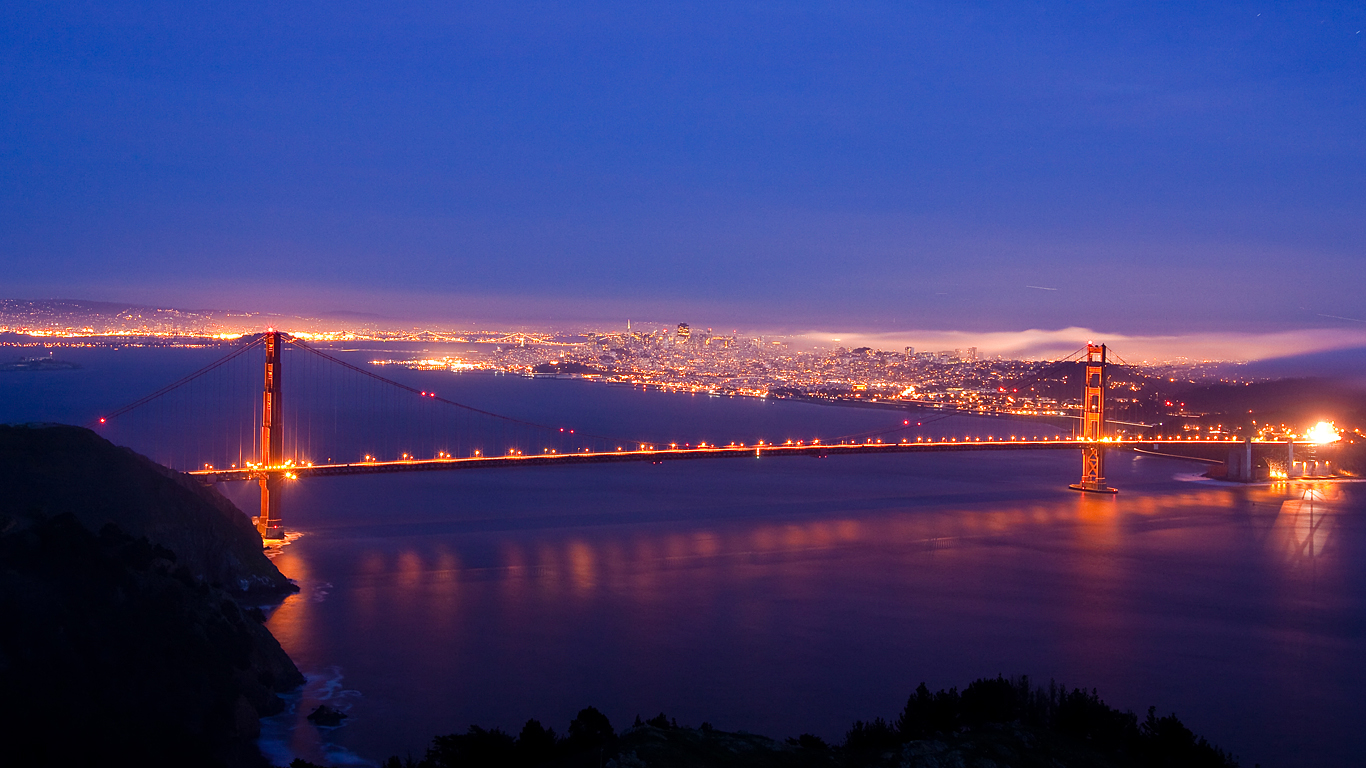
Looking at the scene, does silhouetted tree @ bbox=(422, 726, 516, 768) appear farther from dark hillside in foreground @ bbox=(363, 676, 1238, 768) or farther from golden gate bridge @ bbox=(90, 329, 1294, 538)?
golden gate bridge @ bbox=(90, 329, 1294, 538)

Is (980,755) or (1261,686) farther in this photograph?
(1261,686)

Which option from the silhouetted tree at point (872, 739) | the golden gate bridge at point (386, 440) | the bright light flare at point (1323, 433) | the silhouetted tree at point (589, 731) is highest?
the bright light flare at point (1323, 433)

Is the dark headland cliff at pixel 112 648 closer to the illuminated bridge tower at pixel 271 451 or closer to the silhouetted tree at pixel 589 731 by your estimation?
the silhouetted tree at pixel 589 731

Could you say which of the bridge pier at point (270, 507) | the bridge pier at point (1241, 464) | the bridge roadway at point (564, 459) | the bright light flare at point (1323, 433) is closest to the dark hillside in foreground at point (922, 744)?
the bridge pier at point (270, 507)

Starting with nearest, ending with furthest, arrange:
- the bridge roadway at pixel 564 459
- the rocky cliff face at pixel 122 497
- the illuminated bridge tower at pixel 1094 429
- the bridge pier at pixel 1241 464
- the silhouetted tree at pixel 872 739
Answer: the silhouetted tree at pixel 872 739 → the rocky cliff face at pixel 122 497 → the bridge roadway at pixel 564 459 → the illuminated bridge tower at pixel 1094 429 → the bridge pier at pixel 1241 464

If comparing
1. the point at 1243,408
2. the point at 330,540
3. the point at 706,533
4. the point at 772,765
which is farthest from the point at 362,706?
the point at 1243,408

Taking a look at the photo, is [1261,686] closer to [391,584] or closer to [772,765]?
[772,765]

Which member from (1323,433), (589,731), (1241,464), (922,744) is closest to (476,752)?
(589,731)

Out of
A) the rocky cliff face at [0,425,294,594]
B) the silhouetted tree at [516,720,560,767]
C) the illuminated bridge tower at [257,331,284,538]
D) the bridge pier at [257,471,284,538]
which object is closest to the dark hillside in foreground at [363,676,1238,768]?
the silhouetted tree at [516,720,560,767]
